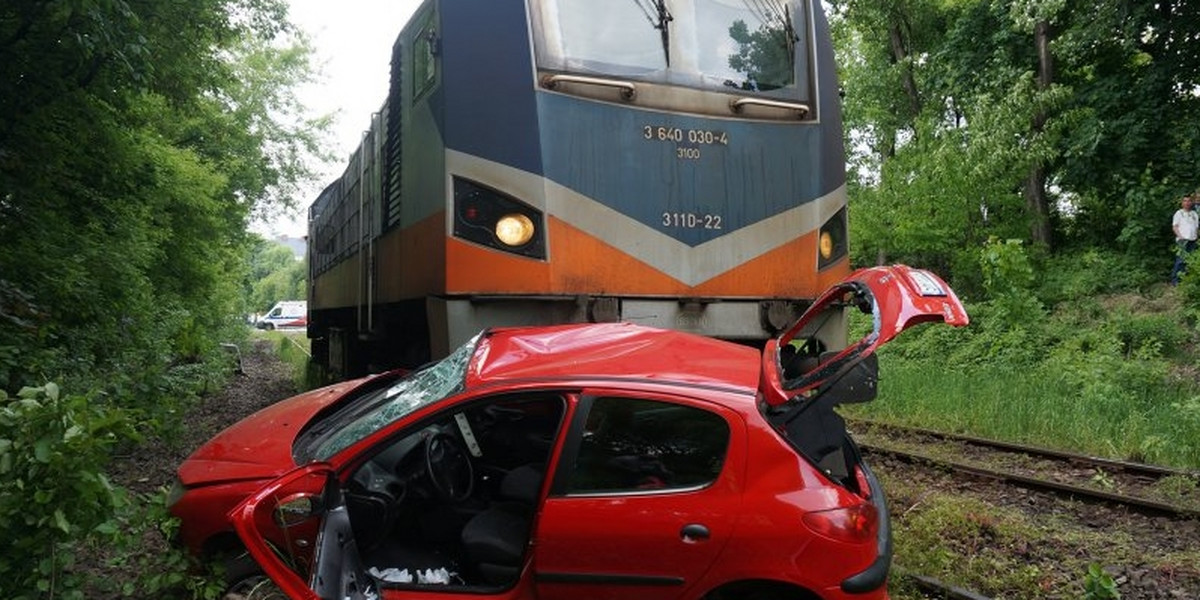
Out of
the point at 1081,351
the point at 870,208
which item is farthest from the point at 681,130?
the point at 870,208

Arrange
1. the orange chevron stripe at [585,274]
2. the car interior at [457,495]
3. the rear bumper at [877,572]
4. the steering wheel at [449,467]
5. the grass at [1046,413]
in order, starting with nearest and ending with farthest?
the rear bumper at [877,572] → the car interior at [457,495] → the steering wheel at [449,467] → the orange chevron stripe at [585,274] → the grass at [1046,413]

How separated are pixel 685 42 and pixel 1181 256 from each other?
34.9 feet

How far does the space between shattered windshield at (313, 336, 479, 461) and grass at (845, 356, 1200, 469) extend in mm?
6190

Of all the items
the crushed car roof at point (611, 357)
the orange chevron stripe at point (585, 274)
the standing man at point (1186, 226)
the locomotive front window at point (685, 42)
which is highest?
the locomotive front window at point (685, 42)

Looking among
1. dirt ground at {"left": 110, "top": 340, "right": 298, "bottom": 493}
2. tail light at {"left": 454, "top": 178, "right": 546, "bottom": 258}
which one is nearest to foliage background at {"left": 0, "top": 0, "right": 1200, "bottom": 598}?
dirt ground at {"left": 110, "top": 340, "right": 298, "bottom": 493}

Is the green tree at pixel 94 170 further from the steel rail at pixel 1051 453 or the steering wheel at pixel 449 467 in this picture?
the steel rail at pixel 1051 453

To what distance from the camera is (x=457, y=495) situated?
3.69 metres

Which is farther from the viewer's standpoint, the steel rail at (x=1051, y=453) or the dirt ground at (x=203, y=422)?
the dirt ground at (x=203, y=422)

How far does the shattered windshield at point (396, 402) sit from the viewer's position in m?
3.31

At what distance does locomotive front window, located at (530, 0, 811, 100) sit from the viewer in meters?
4.91

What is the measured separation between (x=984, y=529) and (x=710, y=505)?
2957mm

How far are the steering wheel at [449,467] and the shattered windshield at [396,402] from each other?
9.7 inches

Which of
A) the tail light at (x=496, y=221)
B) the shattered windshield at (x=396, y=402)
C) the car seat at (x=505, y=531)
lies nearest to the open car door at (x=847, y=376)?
the car seat at (x=505, y=531)

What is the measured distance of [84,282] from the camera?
265 inches
